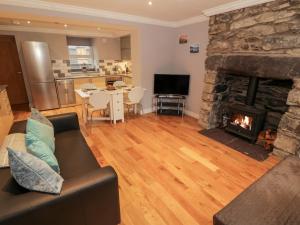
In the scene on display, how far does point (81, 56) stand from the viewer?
6148mm

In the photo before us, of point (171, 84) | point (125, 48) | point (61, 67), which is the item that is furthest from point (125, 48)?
point (171, 84)

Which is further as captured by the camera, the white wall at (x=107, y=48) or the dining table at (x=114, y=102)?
the white wall at (x=107, y=48)

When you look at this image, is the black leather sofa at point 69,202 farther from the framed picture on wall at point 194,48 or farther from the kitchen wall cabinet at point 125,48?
the kitchen wall cabinet at point 125,48

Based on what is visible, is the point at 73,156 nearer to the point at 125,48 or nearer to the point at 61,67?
the point at 61,67

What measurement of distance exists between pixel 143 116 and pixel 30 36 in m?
4.04

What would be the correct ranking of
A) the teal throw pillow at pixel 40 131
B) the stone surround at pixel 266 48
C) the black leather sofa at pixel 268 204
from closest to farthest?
the black leather sofa at pixel 268 204, the teal throw pillow at pixel 40 131, the stone surround at pixel 266 48

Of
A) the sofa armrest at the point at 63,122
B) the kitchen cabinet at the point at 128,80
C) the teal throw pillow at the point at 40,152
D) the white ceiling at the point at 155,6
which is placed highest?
the white ceiling at the point at 155,6

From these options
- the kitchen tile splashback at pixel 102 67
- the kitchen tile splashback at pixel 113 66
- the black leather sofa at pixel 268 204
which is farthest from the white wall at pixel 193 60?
the black leather sofa at pixel 268 204

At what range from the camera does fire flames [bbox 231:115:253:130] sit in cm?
306

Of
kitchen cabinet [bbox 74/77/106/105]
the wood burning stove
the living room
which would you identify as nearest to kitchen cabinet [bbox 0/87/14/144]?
the living room

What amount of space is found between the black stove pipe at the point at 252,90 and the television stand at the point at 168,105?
5.44ft

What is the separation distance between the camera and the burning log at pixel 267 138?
2.85 meters

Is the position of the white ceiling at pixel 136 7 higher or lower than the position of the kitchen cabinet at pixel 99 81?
higher

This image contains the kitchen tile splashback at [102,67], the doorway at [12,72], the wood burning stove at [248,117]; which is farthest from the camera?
the kitchen tile splashback at [102,67]
